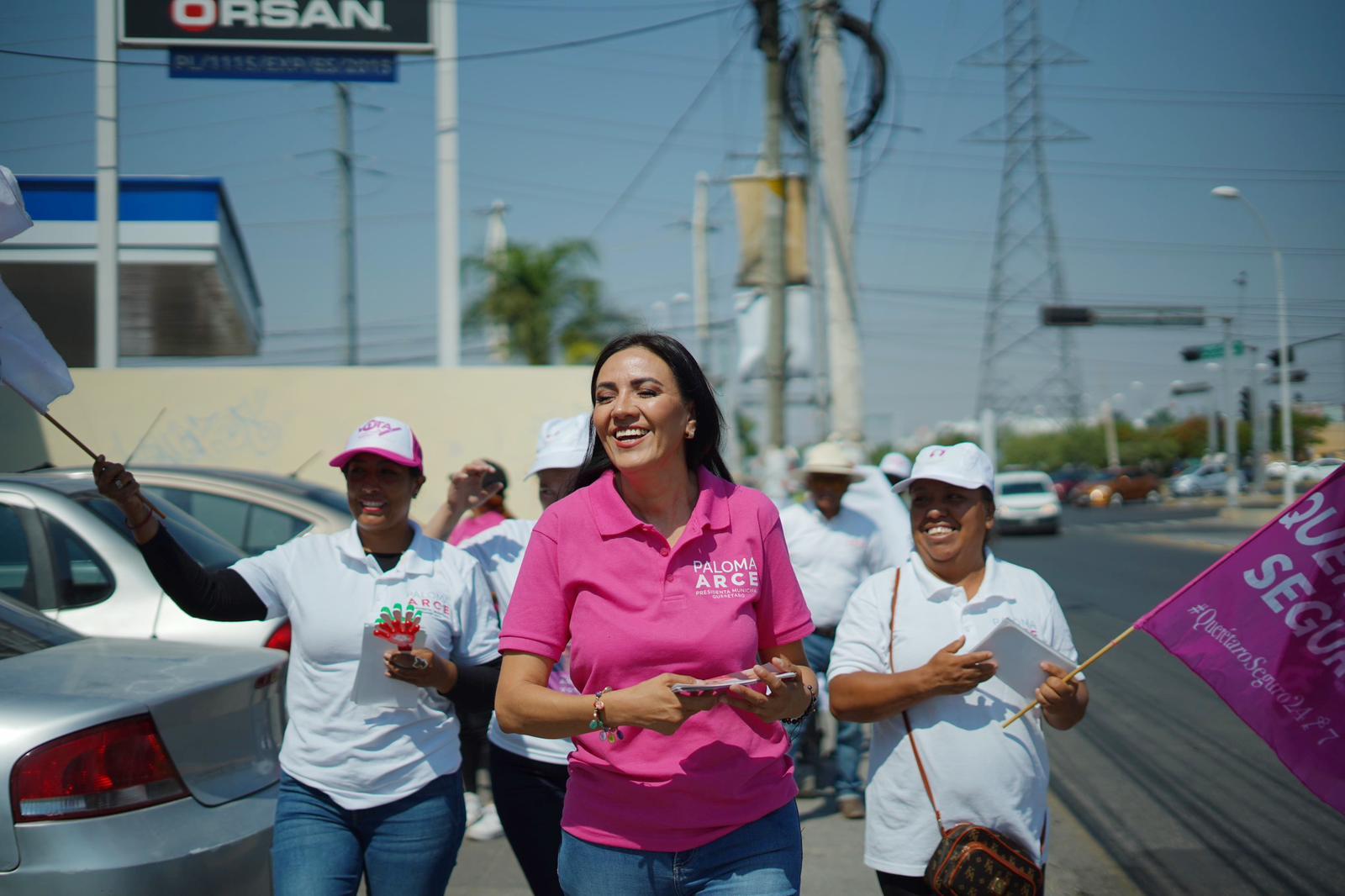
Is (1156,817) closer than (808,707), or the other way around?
(808,707)

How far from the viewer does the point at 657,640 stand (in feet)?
7.43

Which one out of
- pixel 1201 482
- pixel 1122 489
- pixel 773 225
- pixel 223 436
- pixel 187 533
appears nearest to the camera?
pixel 187 533

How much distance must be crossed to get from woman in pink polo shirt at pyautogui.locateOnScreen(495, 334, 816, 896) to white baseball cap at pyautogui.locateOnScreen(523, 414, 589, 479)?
1675mm

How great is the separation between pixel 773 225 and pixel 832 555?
7.09 metres

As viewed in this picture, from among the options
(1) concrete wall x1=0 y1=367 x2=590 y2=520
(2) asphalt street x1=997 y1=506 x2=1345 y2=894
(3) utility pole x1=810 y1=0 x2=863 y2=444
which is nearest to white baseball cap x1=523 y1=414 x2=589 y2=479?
(2) asphalt street x1=997 y1=506 x2=1345 y2=894

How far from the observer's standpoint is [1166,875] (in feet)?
16.8

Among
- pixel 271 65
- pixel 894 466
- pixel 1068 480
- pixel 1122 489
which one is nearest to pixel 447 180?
pixel 271 65

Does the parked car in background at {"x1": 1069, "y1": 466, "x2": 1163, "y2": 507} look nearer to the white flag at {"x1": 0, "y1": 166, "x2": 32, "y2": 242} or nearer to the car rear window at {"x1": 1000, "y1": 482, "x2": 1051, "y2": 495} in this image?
the car rear window at {"x1": 1000, "y1": 482, "x2": 1051, "y2": 495}

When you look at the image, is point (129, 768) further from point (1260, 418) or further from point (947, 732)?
point (1260, 418)

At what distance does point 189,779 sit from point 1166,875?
4087 millimetres

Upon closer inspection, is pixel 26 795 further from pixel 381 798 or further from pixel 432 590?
pixel 432 590

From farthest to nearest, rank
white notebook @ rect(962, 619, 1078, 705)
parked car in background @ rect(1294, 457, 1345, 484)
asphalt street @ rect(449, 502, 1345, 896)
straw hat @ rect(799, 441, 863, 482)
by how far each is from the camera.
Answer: straw hat @ rect(799, 441, 863, 482) → asphalt street @ rect(449, 502, 1345, 896) → parked car in background @ rect(1294, 457, 1345, 484) → white notebook @ rect(962, 619, 1078, 705)

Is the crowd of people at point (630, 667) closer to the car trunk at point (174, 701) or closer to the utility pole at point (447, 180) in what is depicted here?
the car trunk at point (174, 701)

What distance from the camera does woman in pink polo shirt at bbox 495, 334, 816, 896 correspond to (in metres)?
2.27
